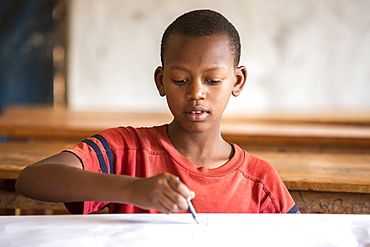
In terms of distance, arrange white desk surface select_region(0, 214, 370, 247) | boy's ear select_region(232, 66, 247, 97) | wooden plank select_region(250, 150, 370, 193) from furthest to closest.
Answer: wooden plank select_region(250, 150, 370, 193) < boy's ear select_region(232, 66, 247, 97) < white desk surface select_region(0, 214, 370, 247)

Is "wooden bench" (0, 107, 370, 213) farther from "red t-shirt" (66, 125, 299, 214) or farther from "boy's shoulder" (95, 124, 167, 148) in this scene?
"boy's shoulder" (95, 124, 167, 148)

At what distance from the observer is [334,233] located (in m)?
1.01

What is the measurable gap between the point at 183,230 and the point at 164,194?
0.09 metres

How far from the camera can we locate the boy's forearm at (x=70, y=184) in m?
1.02

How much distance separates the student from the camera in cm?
112

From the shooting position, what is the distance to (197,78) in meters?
1.20

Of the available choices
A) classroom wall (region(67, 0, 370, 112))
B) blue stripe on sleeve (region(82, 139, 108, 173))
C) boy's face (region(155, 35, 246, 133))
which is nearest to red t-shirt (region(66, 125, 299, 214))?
blue stripe on sleeve (region(82, 139, 108, 173))

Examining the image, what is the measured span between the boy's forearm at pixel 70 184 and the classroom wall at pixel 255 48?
3.98m

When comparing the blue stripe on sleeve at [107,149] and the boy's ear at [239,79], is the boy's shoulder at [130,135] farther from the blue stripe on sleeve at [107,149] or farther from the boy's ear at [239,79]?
the boy's ear at [239,79]

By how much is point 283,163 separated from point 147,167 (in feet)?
2.41

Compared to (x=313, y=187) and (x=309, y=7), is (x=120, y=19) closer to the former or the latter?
(x=309, y=7)

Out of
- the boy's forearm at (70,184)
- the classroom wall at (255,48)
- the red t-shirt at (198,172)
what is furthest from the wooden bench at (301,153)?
the classroom wall at (255,48)

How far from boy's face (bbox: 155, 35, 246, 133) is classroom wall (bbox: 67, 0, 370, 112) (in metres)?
3.89

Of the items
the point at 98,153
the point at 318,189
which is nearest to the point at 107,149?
the point at 98,153
